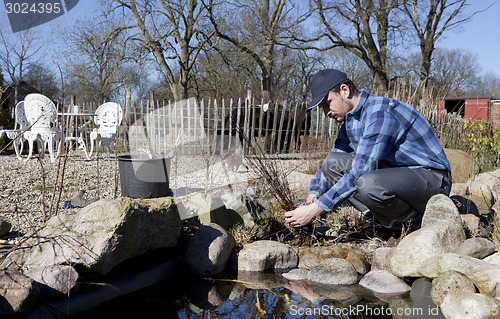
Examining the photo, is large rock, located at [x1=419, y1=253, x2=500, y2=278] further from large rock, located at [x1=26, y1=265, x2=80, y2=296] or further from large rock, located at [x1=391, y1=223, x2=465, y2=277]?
large rock, located at [x1=26, y1=265, x2=80, y2=296]

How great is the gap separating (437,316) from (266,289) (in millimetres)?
989

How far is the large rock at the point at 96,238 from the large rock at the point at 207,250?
0.35 m

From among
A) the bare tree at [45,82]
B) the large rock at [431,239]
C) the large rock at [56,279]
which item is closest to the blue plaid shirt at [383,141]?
the large rock at [431,239]

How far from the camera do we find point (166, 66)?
14.3 meters

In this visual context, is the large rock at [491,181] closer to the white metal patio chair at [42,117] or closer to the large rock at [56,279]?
the large rock at [56,279]

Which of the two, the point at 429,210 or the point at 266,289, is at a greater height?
the point at 429,210

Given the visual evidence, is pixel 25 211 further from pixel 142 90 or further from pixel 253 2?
pixel 142 90

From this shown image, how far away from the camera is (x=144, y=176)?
4203mm

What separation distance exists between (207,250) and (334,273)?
86cm

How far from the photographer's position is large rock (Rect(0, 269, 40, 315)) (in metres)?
1.88

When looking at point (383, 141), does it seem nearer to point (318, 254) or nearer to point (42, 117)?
point (318, 254)

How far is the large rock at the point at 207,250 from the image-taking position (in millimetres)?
2822

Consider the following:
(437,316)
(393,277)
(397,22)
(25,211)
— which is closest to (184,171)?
(25,211)

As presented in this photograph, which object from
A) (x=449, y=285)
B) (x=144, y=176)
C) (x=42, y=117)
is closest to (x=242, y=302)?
(x=449, y=285)
